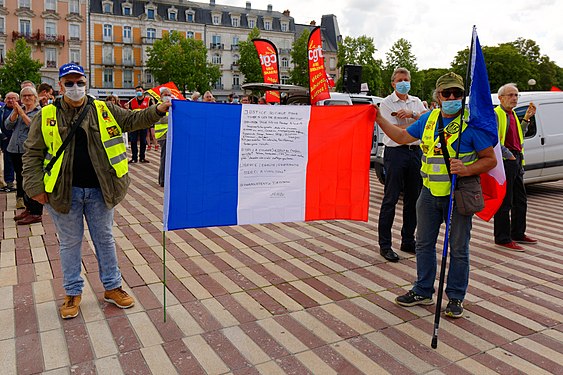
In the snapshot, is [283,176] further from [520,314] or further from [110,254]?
[520,314]

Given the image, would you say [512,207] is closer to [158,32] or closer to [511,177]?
[511,177]

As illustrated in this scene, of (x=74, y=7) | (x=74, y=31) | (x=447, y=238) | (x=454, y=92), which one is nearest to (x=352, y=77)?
(x=454, y=92)

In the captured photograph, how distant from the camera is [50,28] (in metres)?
61.2

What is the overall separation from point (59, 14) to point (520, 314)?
67760 millimetres

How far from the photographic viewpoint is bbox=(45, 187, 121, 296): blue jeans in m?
3.96

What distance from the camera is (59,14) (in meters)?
61.4

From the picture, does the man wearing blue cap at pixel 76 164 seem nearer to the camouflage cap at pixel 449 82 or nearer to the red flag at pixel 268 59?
the camouflage cap at pixel 449 82

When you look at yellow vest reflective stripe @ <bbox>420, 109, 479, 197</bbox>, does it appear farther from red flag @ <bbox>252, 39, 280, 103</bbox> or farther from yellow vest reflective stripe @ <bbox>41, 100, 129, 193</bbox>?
red flag @ <bbox>252, 39, 280, 103</bbox>

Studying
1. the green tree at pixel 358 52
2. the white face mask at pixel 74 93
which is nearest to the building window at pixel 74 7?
the green tree at pixel 358 52

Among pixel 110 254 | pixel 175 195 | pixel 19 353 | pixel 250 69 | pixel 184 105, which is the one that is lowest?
pixel 19 353

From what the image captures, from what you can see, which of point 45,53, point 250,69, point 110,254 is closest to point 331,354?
point 110,254

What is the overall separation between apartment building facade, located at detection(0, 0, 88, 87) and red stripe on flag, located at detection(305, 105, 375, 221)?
62.4m

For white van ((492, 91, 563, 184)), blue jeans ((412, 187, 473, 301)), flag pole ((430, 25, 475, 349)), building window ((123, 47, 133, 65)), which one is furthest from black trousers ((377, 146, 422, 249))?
building window ((123, 47, 133, 65))

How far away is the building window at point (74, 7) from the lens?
2456 inches
